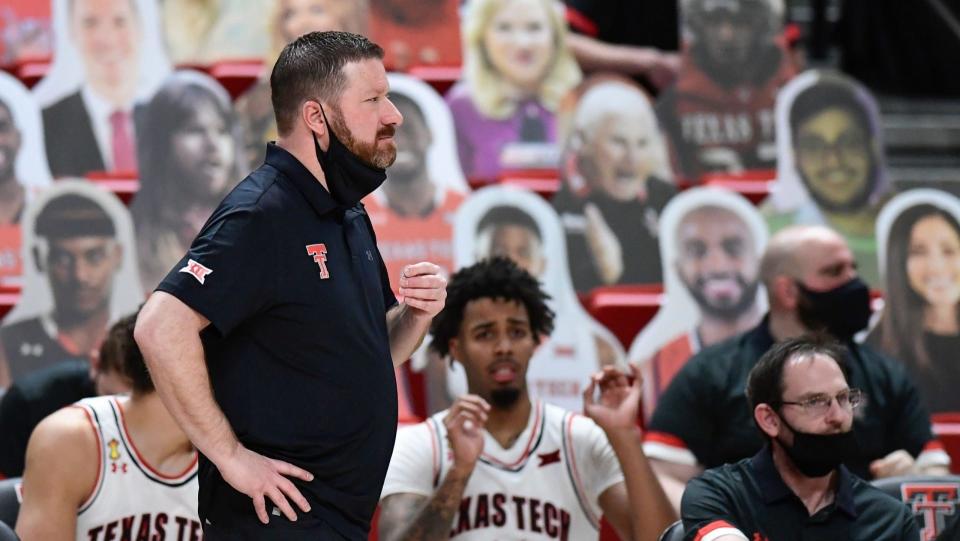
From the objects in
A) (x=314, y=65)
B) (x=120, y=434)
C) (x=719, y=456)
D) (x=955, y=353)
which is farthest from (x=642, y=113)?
(x=314, y=65)

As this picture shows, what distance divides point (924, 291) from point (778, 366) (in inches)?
78.1

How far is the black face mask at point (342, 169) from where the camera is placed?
8.42 ft

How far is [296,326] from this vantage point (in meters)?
2.49

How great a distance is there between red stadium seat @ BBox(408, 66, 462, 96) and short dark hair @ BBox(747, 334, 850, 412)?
95.8 inches

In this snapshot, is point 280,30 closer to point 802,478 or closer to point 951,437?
point 951,437

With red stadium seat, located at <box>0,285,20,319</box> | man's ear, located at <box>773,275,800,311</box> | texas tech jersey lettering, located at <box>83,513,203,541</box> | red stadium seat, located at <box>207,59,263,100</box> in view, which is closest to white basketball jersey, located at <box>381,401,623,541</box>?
texas tech jersey lettering, located at <box>83,513,203,541</box>

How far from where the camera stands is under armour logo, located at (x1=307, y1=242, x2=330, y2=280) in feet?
8.25

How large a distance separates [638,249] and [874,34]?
7.47ft

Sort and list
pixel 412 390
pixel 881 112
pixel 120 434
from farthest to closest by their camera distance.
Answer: pixel 881 112 → pixel 412 390 → pixel 120 434

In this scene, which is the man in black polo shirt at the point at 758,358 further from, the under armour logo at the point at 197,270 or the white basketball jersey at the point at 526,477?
the under armour logo at the point at 197,270

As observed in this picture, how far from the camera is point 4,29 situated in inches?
213

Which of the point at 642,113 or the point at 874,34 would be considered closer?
the point at 642,113

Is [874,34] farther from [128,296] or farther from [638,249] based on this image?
[128,296]

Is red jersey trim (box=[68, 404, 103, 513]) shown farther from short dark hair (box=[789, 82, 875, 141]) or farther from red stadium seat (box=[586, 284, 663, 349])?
short dark hair (box=[789, 82, 875, 141])
